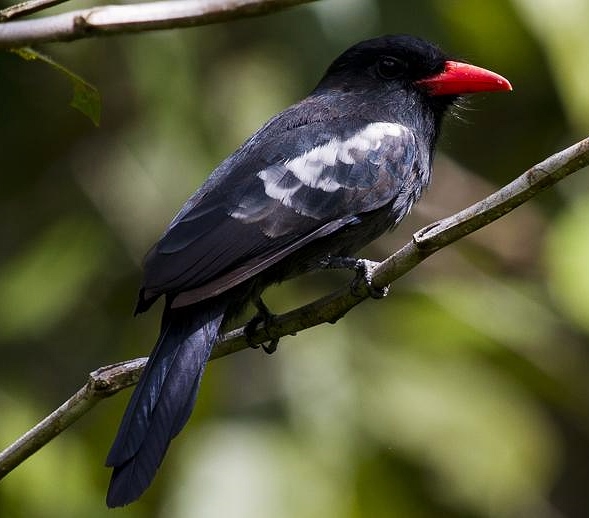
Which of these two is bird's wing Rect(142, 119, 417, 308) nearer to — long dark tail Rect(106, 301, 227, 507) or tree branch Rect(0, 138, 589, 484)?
long dark tail Rect(106, 301, 227, 507)

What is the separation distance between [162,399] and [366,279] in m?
0.64

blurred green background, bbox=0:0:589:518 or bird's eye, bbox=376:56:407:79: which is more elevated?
bird's eye, bbox=376:56:407:79

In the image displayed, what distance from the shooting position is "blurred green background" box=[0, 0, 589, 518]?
4.00m

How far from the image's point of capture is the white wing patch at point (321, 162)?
3670 mm

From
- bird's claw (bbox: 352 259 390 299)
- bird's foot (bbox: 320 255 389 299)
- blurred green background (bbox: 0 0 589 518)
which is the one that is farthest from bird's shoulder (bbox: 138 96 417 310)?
blurred green background (bbox: 0 0 589 518)

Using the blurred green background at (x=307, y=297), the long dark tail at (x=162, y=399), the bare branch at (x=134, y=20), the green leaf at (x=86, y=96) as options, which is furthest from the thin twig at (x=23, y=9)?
the blurred green background at (x=307, y=297)

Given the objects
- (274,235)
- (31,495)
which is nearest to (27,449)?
(274,235)

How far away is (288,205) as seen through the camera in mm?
3619

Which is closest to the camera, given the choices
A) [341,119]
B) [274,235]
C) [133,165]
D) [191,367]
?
[191,367]

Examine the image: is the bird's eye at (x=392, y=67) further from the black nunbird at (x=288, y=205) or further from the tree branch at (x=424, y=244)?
the tree branch at (x=424, y=244)

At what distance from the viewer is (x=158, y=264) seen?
332 cm

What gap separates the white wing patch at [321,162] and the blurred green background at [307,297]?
1.92 ft

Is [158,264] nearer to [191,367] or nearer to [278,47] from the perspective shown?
[191,367]

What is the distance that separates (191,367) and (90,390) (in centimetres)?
50
